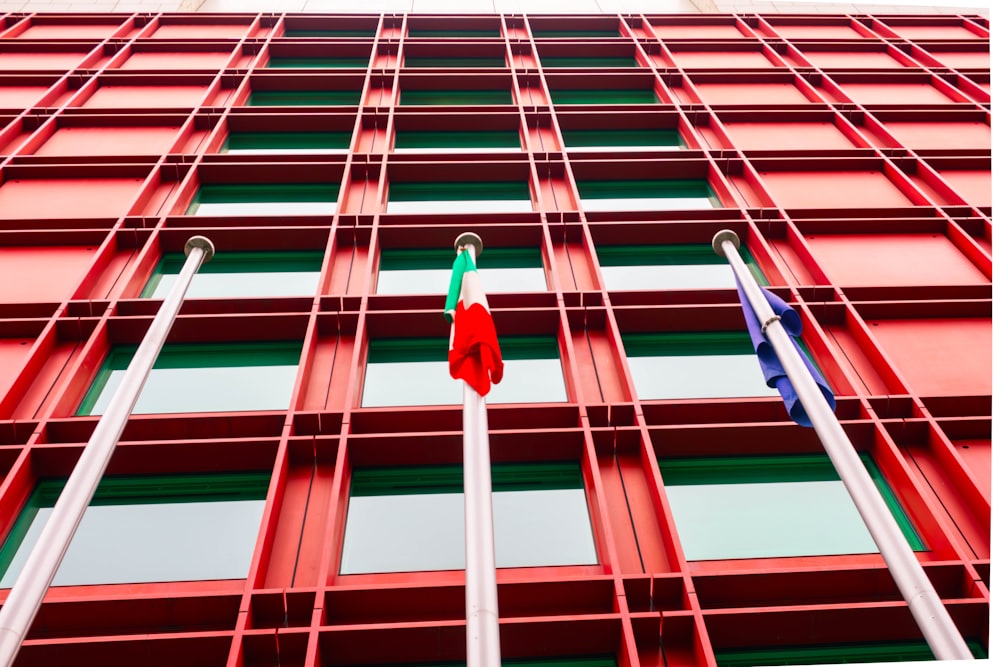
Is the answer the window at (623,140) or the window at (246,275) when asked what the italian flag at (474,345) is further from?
the window at (623,140)

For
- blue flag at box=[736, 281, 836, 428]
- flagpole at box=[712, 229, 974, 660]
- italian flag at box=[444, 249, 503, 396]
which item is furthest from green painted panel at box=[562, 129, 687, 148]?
italian flag at box=[444, 249, 503, 396]

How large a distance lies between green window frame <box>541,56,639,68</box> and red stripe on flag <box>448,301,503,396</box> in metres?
21.3

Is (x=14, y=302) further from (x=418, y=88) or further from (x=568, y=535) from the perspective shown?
(x=418, y=88)

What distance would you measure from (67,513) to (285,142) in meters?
17.1

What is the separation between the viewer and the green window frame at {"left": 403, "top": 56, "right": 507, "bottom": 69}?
28.3m

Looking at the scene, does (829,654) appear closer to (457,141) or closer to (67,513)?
(67,513)

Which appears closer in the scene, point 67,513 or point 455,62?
point 67,513

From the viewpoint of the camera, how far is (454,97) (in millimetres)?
26047

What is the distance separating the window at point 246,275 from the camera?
1725cm

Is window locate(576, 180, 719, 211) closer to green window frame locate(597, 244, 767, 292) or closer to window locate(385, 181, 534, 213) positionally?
window locate(385, 181, 534, 213)

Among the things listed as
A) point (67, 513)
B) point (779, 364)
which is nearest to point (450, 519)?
point (779, 364)

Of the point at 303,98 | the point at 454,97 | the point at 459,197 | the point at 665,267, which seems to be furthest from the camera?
the point at 454,97

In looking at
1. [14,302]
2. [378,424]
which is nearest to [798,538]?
[378,424]

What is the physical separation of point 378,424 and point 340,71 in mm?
16181
